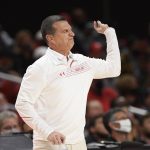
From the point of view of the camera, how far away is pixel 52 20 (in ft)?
17.6

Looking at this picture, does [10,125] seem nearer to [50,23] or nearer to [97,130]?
[97,130]

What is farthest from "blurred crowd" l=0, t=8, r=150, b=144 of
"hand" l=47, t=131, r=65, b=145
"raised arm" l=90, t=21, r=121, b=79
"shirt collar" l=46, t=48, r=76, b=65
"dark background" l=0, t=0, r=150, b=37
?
"hand" l=47, t=131, r=65, b=145

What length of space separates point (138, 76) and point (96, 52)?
40.2 inches

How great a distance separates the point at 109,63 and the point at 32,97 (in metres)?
0.77

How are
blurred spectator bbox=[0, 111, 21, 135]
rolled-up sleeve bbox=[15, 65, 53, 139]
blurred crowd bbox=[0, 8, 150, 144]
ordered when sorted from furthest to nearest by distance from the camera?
1. blurred crowd bbox=[0, 8, 150, 144]
2. blurred spectator bbox=[0, 111, 21, 135]
3. rolled-up sleeve bbox=[15, 65, 53, 139]

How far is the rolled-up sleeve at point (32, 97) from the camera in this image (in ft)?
16.9

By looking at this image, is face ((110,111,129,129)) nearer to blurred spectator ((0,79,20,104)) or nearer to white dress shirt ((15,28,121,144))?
white dress shirt ((15,28,121,144))

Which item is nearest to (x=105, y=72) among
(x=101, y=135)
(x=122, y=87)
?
(x=101, y=135)

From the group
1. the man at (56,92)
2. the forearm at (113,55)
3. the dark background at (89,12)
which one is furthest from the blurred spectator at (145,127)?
the dark background at (89,12)

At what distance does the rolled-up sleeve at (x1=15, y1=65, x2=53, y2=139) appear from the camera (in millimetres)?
5148

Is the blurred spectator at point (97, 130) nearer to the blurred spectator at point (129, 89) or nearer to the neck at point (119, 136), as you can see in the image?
the neck at point (119, 136)

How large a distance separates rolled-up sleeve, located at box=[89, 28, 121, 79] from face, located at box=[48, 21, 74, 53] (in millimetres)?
290

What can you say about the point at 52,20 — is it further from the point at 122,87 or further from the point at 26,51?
the point at 26,51

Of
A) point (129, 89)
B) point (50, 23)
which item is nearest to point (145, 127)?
point (129, 89)
